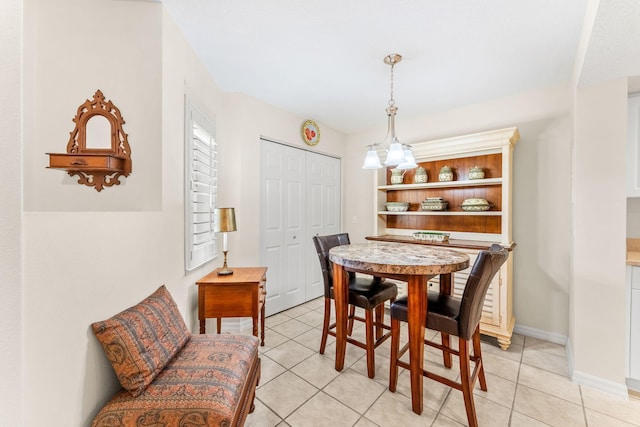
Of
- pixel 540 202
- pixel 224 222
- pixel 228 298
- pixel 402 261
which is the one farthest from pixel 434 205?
pixel 228 298

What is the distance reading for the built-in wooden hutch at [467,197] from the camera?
2.58m

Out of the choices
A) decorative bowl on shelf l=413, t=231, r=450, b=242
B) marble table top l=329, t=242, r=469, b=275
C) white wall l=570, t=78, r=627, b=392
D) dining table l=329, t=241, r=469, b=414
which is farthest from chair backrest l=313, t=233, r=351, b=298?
white wall l=570, t=78, r=627, b=392

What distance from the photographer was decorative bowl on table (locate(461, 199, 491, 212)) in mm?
2924

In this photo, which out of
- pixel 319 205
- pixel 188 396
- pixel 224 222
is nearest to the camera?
pixel 188 396

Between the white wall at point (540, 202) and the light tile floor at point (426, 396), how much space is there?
0.42 meters

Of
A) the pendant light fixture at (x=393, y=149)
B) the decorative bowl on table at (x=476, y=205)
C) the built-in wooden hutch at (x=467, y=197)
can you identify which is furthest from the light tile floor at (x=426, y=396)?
the pendant light fixture at (x=393, y=149)

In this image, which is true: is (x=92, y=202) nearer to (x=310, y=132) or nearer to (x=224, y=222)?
(x=224, y=222)

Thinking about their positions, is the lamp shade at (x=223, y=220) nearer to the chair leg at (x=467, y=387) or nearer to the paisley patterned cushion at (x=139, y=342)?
the paisley patterned cushion at (x=139, y=342)

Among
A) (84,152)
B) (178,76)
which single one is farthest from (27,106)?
(178,76)

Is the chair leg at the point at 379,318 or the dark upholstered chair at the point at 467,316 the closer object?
the dark upholstered chair at the point at 467,316

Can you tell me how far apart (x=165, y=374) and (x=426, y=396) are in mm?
1673

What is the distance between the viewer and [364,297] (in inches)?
83.1

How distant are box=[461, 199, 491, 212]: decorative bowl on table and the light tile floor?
4.58 feet

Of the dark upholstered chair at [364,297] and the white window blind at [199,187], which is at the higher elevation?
the white window blind at [199,187]
